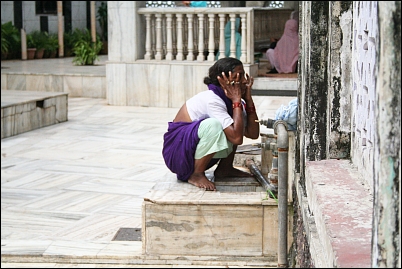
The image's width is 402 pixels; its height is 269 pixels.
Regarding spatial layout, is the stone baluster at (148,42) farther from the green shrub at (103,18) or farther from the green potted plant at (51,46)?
the green shrub at (103,18)

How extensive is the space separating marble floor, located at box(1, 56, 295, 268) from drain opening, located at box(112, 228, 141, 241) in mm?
45

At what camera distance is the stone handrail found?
12008 millimetres

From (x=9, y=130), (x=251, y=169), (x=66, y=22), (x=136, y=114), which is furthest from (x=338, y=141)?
(x=66, y=22)

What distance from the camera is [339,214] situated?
2734mm

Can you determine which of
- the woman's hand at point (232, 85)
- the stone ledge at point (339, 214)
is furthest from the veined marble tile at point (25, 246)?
the stone ledge at point (339, 214)

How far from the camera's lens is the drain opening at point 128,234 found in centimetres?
566

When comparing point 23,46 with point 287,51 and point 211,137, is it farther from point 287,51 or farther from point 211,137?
point 211,137

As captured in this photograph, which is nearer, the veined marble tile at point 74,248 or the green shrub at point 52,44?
the veined marble tile at point 74,248

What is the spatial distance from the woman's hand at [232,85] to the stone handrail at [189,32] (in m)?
6.62

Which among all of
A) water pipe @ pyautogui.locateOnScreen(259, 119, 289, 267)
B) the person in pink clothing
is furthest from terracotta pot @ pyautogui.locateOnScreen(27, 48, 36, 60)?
water pipe @ pyautogui.locateOnScreen(259, 119, 289, 267)

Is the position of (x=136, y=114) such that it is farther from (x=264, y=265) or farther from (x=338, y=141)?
(x=338, y=141)

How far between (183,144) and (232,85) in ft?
1.67

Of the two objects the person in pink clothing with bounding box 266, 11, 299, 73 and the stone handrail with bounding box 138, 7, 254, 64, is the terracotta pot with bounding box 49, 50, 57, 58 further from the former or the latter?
the person in pink clothing with bounding box 266, 11, 299, 73

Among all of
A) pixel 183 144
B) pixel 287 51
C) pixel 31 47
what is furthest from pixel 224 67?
pixel 31 47
